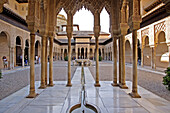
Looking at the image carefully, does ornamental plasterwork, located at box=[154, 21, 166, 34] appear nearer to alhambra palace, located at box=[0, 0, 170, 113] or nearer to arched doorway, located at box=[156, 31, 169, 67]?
alhambra palace, located at box=[0, 0, 170, 113]

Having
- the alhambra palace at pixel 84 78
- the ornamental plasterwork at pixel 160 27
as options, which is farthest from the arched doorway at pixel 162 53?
the ornamental plasterwork at pixel 160 27

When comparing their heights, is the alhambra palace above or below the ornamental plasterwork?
below

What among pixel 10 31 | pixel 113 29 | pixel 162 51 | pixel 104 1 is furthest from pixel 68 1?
pixel 162 51

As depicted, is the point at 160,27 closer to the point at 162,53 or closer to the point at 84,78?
the point at 162,53

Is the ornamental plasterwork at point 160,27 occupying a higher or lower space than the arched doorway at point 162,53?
higher

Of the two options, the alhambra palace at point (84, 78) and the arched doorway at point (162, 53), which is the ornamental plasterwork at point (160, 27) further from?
the arched doorway at point (162, 53)

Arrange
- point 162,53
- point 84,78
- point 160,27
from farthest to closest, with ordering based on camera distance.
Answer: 1. point 162,53
2. point 160,27
3. point 84,78

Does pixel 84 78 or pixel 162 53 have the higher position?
pixel 162 53

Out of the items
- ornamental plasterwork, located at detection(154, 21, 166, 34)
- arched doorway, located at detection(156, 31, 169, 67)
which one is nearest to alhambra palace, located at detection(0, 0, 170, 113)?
ornamental plasterwork, located at detection(154, 21, 166, 34)

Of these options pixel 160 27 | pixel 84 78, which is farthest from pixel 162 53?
pixel 84 78

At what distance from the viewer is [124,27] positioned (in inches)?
197

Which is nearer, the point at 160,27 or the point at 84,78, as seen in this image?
the point at 84,78

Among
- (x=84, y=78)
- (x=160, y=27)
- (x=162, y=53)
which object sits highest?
(x=160, y=27)

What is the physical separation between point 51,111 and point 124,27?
4.44 m
